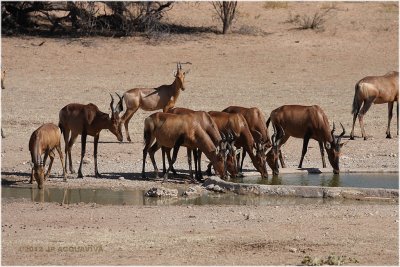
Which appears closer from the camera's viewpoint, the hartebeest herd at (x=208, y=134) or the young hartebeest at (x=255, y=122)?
the hartebeest herd at (x=208, y=134)

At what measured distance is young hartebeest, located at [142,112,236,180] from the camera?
59.1ft

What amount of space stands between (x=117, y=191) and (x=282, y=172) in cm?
294

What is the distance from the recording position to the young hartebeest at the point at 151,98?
77.0ft

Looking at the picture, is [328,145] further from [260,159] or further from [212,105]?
[212,105]

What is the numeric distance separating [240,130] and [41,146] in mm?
3356

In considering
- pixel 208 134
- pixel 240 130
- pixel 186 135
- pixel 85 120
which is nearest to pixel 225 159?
pixel 208 134

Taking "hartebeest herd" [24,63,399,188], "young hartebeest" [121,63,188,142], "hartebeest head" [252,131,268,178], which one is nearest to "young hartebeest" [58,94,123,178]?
"hartebeest herd" [24,63,399,188]

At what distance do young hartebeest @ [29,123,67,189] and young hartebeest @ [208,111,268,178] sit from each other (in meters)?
2.77

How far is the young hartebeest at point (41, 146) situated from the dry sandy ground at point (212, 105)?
0.77 m

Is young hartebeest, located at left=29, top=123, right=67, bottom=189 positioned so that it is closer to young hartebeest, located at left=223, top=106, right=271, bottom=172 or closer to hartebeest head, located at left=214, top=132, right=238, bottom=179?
hartebeest head, located at left=214, top=132, right=238, bottom=179

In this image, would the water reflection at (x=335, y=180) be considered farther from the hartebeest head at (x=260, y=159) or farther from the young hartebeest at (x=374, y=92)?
the young hartebeest at (x=374, y=92)

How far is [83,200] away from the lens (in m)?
16.6

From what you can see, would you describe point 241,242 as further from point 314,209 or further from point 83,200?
point 83,200

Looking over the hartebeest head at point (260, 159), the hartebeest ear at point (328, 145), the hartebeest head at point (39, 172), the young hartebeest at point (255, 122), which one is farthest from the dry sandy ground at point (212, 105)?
the hartebeest head at point (260, 159)
